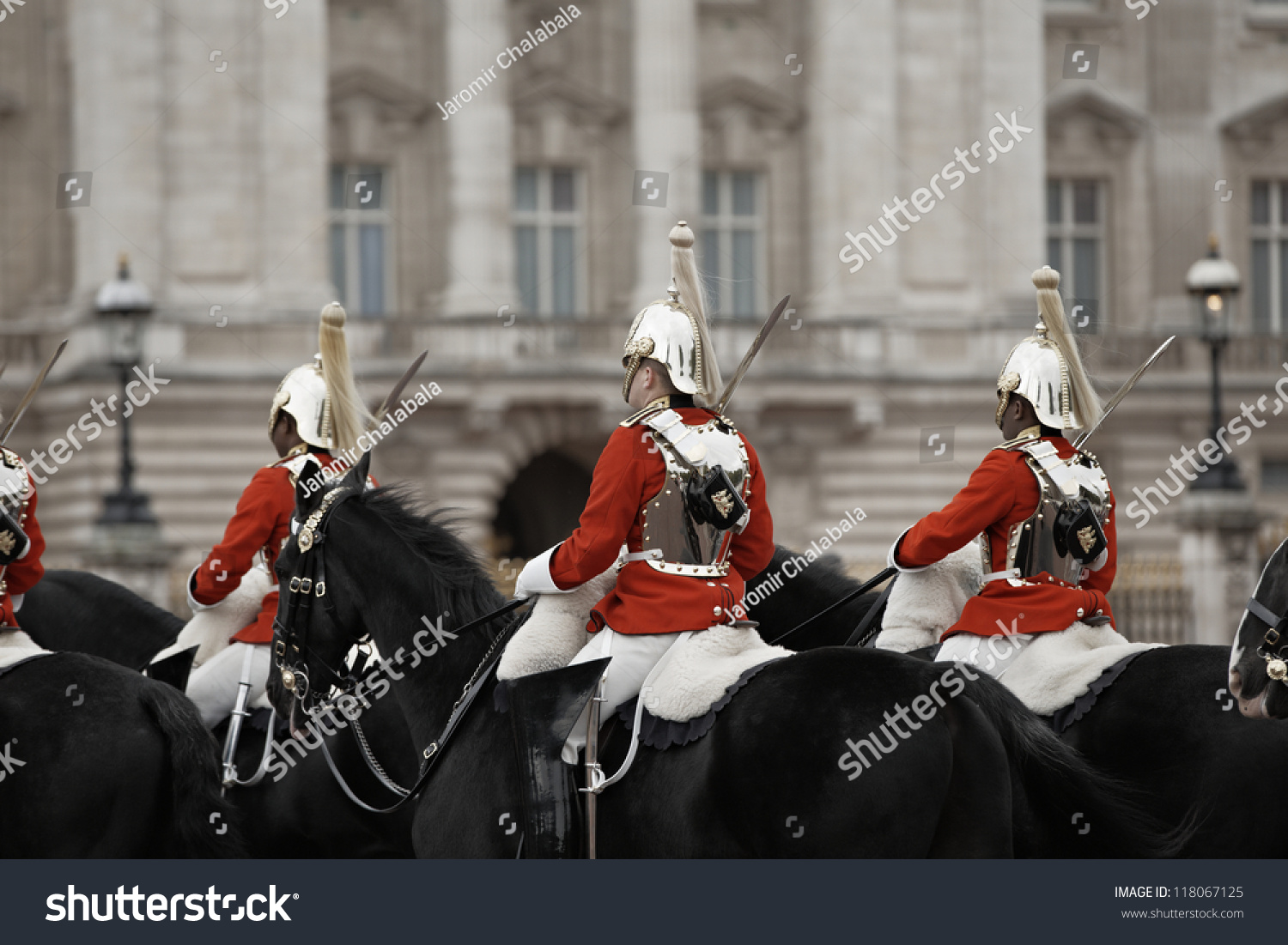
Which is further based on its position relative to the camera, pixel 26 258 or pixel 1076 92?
pixel 1076 92

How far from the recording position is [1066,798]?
5.79m

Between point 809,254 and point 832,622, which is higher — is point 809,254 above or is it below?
above

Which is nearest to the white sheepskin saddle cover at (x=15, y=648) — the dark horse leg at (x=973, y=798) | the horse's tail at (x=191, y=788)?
the horse's tail at (x=191, y=788)

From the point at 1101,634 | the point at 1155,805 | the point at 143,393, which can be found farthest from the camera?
the point at 143,393

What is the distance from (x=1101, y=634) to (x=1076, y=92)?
1098 inches

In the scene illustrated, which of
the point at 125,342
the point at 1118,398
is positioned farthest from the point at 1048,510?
the point at 125,342

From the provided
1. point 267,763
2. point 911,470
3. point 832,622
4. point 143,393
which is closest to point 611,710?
point 832,622

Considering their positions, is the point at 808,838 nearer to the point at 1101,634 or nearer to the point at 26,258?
the point at 1101,634

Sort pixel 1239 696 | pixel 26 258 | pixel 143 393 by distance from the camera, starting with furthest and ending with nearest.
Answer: pixel 26 258 → pixel 143 393 → pixel 1239 696

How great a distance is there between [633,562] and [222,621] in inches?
113

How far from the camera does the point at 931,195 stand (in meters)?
31.9

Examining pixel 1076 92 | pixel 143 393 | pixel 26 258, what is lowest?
pixel 143 393

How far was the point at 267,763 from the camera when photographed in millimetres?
7973

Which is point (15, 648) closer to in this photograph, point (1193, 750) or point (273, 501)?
point (273, 501)
